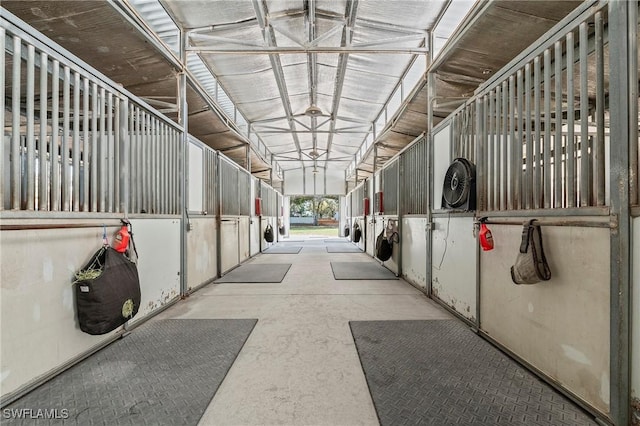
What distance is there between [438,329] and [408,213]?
2180mm

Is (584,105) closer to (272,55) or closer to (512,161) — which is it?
(512,161)

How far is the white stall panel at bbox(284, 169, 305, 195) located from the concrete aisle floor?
11.0 meters

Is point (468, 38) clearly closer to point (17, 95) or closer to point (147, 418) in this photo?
point (17, 95)

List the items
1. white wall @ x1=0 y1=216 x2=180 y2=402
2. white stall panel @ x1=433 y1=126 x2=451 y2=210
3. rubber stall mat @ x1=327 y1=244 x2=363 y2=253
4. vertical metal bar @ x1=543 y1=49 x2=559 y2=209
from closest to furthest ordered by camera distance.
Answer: white wall @ x1=0 y1=216 x2=180 y2=402, vertical metal bar @ x1=543 y1=49 x2=559 y2=209, white stall panel @ x1=433 y1=126 x2=451 y2=210, rubber stall mat @ x1=327 y1=244 x2=363 y2=253

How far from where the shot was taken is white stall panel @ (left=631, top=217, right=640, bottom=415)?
1.16 meters

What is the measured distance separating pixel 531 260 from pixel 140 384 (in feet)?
7.69

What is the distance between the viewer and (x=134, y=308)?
203cm

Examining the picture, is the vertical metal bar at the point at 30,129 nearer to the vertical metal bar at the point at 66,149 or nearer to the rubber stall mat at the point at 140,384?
the vertical metal bar at the point at 66,149

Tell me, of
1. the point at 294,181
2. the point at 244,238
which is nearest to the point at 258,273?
the point at 244,238

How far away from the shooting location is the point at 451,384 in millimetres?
Result: 1581

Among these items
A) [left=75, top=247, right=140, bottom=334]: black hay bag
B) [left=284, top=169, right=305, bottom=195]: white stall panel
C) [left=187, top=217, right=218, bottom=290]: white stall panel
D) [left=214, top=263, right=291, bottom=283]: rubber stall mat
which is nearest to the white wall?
[left=75, top=247, right=140, bottom=334]: black hay bag

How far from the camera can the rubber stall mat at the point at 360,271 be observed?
14.3ft

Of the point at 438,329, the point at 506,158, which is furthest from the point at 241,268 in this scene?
the point at 506,158

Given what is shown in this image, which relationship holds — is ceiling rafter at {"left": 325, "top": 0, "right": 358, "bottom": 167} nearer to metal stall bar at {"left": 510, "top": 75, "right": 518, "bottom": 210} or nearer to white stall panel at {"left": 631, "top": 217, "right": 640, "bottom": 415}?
metal stall bar at {"left": 510, "top": 75, "right": 518, "bottom": 210}
